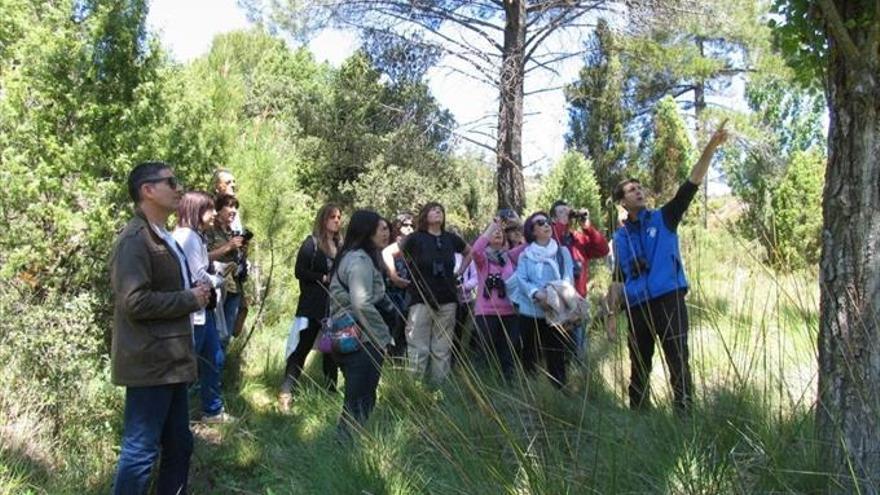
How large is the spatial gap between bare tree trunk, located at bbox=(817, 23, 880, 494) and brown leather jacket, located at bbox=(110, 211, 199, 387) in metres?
2.56

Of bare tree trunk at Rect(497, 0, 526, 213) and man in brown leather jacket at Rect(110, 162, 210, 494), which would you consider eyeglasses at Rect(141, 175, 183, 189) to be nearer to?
man in brown leather jacket at Rect(110, 162, 210, 494)

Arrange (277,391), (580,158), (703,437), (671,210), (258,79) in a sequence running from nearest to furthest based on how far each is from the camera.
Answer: (703,437) → (671,210) → (277,391) → (580,158) → (258,79)

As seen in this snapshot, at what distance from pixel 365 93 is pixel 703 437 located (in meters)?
20.0

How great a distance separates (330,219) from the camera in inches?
230

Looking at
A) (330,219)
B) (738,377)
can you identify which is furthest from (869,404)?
(330,219)

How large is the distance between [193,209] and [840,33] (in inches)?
152

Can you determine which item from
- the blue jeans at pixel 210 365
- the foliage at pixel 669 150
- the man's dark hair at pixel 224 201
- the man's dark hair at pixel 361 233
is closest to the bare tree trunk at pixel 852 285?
the man's dark hair at pixel 361 233

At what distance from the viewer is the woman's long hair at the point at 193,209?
4914 mm

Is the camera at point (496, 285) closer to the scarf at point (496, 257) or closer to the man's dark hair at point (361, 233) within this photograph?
the scarf at point (496, 257)

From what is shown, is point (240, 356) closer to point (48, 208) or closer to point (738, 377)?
point (48, 208)

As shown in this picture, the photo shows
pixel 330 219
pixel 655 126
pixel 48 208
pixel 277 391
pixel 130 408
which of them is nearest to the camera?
pixel 130 408

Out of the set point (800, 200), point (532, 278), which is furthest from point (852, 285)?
point (800, 200)

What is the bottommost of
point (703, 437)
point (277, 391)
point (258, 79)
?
point (277, 391)

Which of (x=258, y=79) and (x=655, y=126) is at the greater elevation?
(x=258, y=79)
